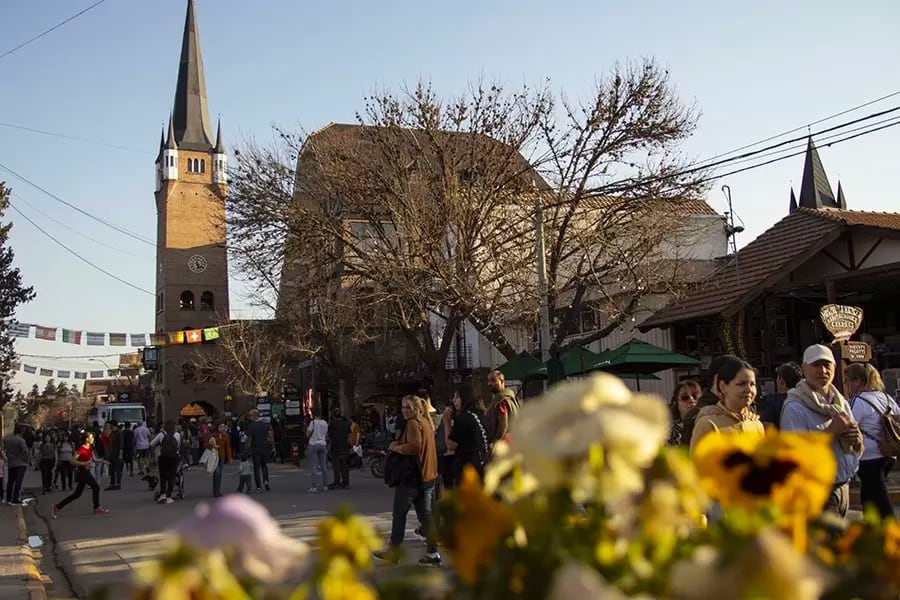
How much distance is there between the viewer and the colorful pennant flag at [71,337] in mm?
45312

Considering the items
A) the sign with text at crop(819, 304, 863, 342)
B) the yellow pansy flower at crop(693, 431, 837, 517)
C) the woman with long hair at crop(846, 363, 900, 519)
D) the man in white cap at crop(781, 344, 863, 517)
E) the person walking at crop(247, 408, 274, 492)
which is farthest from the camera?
the person walking at crop(247, 408, 274, 492)

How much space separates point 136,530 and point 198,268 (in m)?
74.3

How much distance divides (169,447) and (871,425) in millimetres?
14620

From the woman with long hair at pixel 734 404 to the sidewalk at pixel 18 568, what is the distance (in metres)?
6.34

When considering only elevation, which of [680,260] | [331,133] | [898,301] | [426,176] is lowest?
[898,301]

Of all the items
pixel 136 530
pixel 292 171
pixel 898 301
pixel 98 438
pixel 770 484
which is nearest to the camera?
pixel 770 484

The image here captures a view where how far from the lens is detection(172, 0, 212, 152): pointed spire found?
88.7 meters

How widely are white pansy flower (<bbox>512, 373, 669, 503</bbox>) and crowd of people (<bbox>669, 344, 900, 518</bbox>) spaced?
6.80 ft

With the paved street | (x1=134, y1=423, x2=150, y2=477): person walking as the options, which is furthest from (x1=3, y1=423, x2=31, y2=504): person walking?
(x1=134, y1=423, x2=150, y2=477): person walking

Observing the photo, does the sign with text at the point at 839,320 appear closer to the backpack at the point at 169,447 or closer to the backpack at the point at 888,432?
the backpack at the point at 888,432

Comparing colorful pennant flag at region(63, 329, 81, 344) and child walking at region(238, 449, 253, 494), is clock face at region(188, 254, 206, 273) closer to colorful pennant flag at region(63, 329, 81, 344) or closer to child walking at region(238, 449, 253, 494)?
colorful pennant flag at region(63, 329, 81, 344)

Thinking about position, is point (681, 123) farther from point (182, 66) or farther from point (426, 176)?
point (182, 66)

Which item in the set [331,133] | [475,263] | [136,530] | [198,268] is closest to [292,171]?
[331,133]

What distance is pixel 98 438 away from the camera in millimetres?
29625
